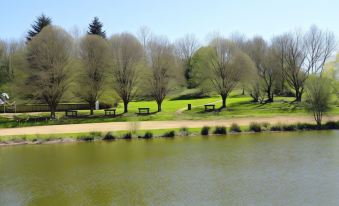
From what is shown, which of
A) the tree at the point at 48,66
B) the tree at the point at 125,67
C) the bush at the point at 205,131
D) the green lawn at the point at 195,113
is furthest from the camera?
the tree at the point at 125,67

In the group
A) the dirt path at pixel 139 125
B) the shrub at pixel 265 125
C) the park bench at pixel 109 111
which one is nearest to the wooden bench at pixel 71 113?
the park bench at pixel 109 111

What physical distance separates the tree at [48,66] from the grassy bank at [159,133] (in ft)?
49.4

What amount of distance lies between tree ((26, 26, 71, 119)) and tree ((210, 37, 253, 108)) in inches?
869

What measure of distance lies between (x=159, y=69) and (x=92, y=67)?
965 centimetres

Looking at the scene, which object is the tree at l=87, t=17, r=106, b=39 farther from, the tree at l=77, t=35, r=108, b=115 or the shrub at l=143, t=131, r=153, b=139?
the shrub at l=143, t=131, r=153, b=139

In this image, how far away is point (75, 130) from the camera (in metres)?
44.5

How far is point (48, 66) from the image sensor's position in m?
54.8

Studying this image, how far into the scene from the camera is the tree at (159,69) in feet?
199

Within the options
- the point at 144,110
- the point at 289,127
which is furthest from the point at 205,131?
the point at 144,110

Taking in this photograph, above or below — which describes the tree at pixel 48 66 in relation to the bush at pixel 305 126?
above

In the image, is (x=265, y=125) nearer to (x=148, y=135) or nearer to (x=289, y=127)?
(x=289, y=127)

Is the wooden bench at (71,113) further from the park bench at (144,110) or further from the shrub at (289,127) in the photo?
the shrub at (289,127)

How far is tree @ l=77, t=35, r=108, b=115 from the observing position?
58369 millimetres

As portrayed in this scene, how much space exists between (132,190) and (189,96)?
64.0 m
